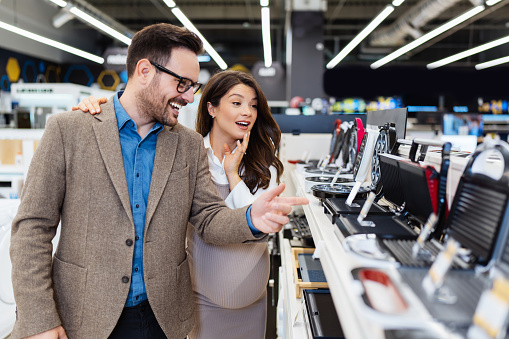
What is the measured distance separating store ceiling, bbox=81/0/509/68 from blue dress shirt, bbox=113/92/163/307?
986 centimetres

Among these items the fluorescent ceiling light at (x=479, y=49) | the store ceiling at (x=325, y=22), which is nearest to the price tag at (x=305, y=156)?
the fluorescent ceiling light at (x=479, y=49)

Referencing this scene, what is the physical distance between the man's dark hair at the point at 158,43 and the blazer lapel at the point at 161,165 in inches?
10.8

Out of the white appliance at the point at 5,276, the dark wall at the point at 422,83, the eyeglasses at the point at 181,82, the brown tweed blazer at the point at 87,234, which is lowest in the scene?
the white appliance at the point at 5,276

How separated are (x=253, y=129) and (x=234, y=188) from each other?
0.55 m

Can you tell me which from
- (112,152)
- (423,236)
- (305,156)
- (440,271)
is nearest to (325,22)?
(305,156)

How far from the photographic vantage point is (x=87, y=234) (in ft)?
4.47

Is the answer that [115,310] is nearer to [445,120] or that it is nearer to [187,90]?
[187,90]

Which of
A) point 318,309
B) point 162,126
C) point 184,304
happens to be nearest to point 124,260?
point 184,304

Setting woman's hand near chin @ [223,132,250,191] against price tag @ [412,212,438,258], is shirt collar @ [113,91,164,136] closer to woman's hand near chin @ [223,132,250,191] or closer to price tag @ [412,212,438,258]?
woman's hand near chin @ [223,132,250,191]

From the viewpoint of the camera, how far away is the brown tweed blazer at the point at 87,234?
4.24 feet

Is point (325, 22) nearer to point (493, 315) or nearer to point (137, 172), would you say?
point (137, 172)

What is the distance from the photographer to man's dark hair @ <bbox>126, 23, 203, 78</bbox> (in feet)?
4.91

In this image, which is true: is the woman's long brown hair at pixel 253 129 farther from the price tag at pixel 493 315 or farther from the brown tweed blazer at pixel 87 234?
the price tag at pixel 493 315

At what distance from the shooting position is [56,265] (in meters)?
1.40
